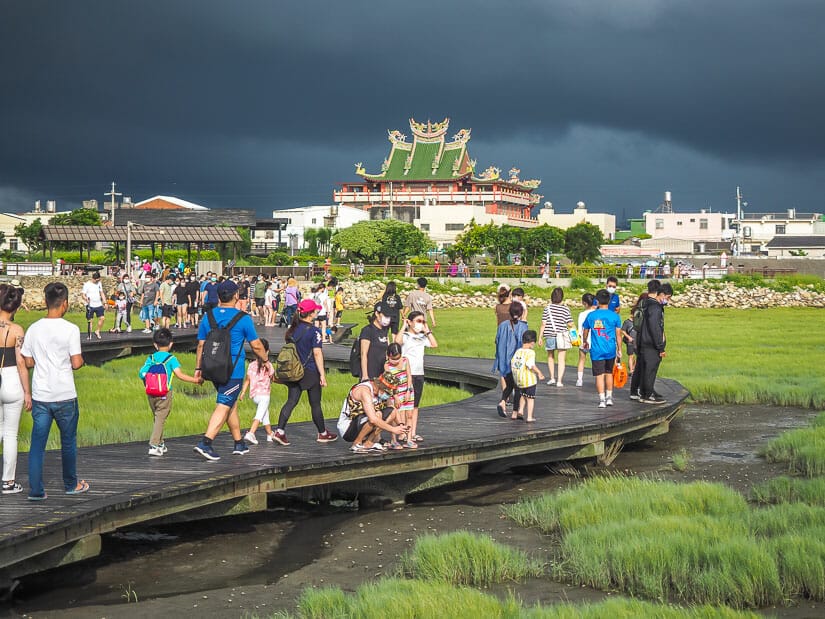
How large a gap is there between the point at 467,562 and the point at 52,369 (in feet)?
12.9

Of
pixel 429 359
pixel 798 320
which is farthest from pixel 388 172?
pixel 429 359

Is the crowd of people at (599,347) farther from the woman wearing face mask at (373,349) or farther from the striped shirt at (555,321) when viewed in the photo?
the woman wearing face mask at (373,349)

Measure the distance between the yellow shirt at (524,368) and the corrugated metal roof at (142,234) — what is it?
44.0m

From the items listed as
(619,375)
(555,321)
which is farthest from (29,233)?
(619,375)

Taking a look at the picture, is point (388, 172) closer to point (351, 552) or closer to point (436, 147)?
point (436, 147)

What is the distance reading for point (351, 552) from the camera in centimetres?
983

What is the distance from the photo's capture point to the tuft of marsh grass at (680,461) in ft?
43.9

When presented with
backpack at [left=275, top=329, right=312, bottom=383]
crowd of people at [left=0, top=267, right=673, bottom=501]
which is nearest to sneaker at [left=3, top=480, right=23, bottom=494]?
crowd of people at [left=0, top=267, right=673, bottom=501]

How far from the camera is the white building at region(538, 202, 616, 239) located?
399 ft

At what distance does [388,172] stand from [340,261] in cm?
2689

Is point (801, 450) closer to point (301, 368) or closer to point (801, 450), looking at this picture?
point (801, 450)

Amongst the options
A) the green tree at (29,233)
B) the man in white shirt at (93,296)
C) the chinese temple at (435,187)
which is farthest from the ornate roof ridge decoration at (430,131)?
the man in white shirt at (93,296)

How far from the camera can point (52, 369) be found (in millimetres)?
8570

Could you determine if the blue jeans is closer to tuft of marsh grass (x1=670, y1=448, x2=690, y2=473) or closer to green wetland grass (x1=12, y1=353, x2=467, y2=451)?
green wetland grass (x1=12, y1=353, x2=467, y2=451)
